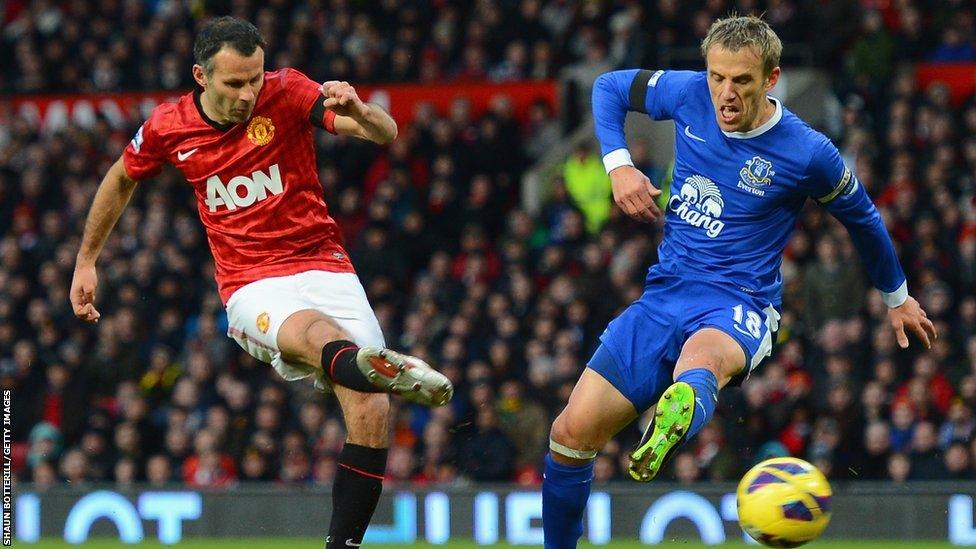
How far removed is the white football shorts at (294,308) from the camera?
695 centimetres

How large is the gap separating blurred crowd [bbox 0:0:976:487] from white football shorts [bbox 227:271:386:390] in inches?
204

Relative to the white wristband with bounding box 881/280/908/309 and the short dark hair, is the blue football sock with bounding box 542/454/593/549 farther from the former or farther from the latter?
the short dark hair

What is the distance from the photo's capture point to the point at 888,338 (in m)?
11.9

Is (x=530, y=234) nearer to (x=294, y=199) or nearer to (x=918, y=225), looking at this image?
(x=918, y=225)

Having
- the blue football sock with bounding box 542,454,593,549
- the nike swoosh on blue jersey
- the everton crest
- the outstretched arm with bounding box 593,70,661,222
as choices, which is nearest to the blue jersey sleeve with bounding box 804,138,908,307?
the everton crest

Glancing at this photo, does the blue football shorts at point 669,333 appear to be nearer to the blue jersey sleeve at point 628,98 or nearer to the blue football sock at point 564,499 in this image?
the blue football sock at point 564,499

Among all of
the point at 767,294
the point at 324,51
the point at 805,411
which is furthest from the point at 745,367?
the point at 324,51

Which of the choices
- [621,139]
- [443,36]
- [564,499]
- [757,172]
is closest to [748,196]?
[757,172]

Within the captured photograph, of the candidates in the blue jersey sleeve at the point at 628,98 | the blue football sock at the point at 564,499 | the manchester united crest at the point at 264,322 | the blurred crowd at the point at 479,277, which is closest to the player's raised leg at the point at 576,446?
the blue football sock at the point at 564,499

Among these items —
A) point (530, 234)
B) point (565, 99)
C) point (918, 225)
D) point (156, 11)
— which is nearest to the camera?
point (918, 225)

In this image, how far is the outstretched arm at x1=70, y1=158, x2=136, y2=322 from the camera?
7.47 m

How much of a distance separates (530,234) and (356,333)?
7329 mm

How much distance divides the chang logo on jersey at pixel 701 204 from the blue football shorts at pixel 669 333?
25 cm

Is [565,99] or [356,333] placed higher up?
[565,99]
